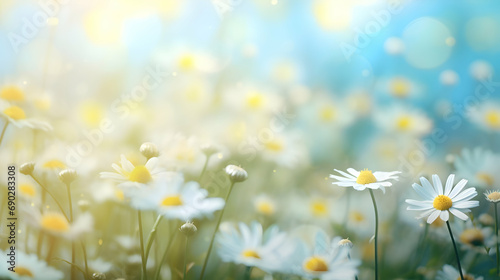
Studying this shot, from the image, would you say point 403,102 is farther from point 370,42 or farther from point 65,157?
point 65,157

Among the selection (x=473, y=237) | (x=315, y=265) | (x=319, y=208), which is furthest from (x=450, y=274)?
(x=319, y=208)

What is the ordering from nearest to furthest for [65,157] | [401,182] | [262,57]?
[65,157]
[401,182]
[262,57]

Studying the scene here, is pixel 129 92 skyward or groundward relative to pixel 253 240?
skyward

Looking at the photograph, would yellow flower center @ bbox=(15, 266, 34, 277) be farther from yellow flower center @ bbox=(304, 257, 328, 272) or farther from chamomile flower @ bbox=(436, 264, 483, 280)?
chamomile flower @ bbox=(436, 264, 483, 280)

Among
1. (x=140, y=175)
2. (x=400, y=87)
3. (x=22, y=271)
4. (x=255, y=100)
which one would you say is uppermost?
(x=400, y=87)

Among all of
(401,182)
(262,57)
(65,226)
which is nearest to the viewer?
(65,226)

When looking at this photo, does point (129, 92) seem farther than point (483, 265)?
Yes

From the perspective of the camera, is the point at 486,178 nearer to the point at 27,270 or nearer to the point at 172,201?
the point at 172,201

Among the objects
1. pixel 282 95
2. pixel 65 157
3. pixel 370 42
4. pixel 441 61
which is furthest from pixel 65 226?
pixel 441 61
